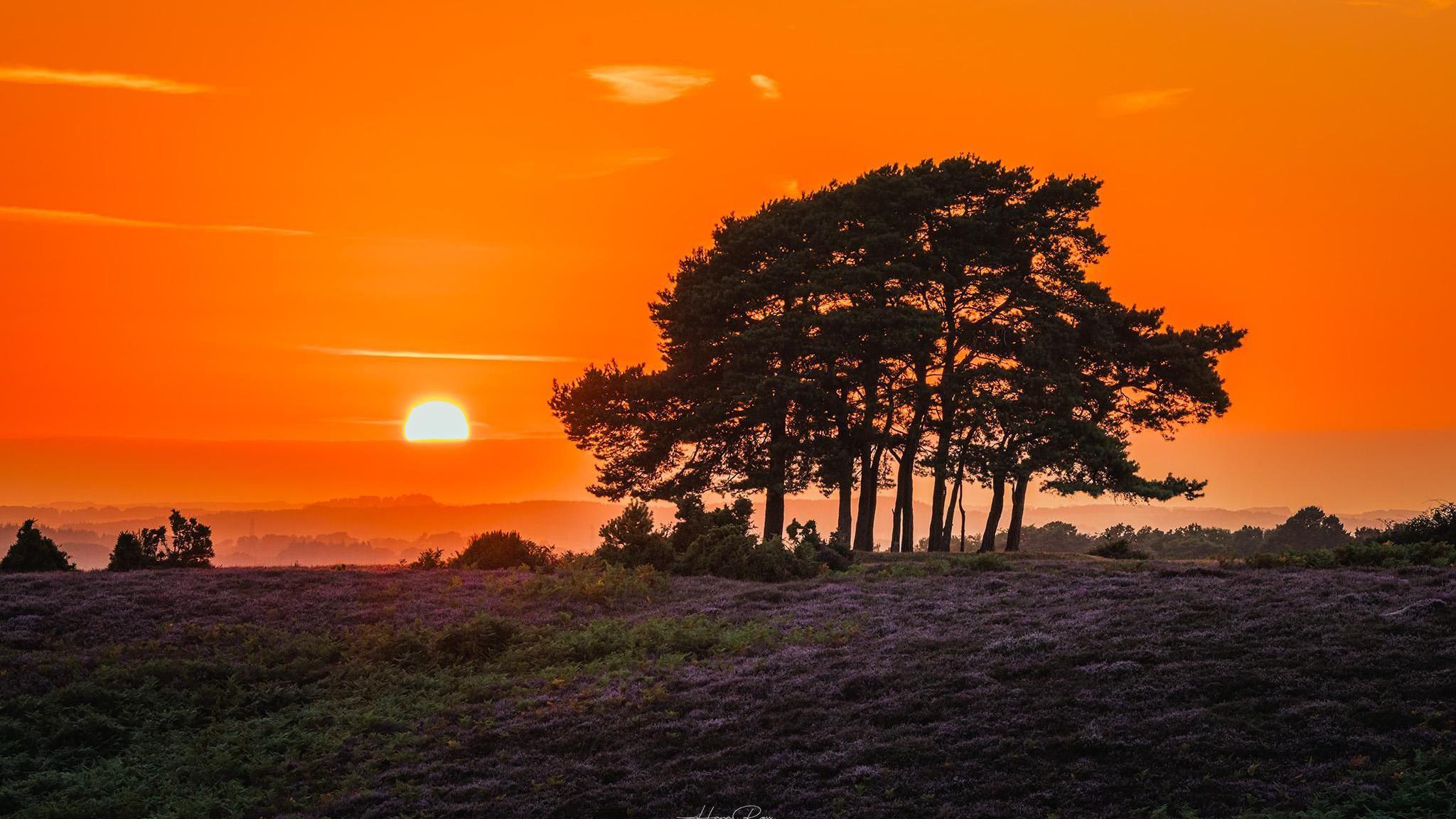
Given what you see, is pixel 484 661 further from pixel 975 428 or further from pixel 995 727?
pixel 975 428

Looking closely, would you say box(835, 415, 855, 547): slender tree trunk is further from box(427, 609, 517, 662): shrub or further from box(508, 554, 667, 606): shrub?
box(427, 609, 517, 662): shrub

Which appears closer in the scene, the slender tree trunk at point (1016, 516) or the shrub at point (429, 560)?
the shrub at point (429, 560)

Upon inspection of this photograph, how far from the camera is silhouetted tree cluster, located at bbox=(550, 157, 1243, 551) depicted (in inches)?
1848

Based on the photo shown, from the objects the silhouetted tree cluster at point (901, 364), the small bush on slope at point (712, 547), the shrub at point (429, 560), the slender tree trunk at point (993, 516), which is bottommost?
the shrub at point (429, 560)

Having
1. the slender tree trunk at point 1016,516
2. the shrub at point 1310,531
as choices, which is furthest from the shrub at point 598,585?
the shrub at point 1310,531

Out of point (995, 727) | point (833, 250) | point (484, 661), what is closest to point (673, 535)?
point (484, 661)

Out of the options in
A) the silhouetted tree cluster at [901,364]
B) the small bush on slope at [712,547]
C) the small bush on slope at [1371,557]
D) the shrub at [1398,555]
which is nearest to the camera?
the shrub at [1398,555]

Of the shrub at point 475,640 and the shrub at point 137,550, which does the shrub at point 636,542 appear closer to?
the shrub at point 475,640

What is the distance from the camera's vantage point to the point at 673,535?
125ft

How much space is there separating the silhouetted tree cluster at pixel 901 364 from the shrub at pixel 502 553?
11.8 meters

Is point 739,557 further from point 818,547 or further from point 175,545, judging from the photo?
point 175,545

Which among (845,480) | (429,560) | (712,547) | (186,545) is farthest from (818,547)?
(186,545)

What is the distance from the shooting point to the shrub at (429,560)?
3644 centimetres
